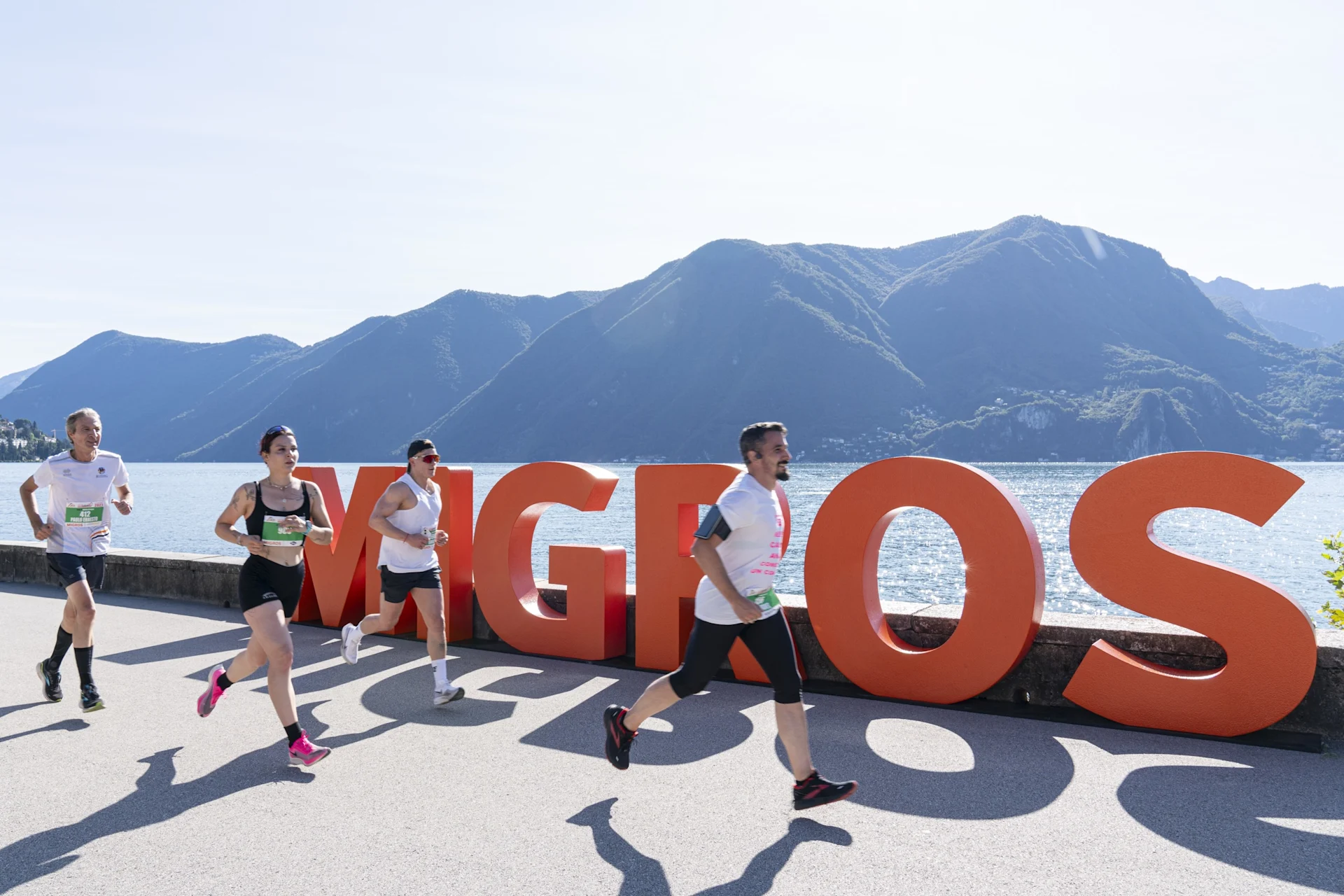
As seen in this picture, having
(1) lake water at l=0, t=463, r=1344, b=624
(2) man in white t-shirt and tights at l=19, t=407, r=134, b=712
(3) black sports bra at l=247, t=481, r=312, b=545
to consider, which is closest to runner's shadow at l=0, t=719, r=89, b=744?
(2) man in white t-shirt and tights at l=19, t=407, r=134, b=712

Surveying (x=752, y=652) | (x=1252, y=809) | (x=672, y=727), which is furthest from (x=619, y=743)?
(x=1252, y=809)

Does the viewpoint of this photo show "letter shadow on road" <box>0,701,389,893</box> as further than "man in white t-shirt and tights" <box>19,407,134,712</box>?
No

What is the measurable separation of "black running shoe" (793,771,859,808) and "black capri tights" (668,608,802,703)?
0.39m

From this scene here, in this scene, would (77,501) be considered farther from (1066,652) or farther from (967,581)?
(1066,652)

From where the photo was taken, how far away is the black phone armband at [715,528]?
14.9ft

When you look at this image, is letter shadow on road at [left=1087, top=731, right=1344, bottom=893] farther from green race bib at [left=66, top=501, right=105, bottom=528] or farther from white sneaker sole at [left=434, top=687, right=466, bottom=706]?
green race bib at [left=66, top=501, right=105, bottom=528]

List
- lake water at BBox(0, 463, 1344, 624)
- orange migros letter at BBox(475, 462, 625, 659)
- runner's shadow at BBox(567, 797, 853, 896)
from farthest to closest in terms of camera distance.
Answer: lake water at BBox(0, 463, 1344, 624) → orange migros letter at BBox(475, 462, 625, 659) → runner's shadow at BBox(567, 797, 853, 896)

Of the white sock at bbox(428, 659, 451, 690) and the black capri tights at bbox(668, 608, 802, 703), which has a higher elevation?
the black capri tights at bbox(668, 608, 802, 703)

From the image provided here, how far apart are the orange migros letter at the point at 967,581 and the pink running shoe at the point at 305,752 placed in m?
3.48

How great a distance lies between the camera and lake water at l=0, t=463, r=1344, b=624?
35.4m

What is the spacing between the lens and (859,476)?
23.7 ft

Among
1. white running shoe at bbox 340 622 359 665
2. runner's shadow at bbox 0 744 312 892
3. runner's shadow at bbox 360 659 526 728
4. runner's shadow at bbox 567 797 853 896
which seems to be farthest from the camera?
white running shoe at bbox 340 622 359 665

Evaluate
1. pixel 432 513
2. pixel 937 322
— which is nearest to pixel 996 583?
pixel 432 513

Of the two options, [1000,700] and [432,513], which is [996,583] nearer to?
[1000,700]
